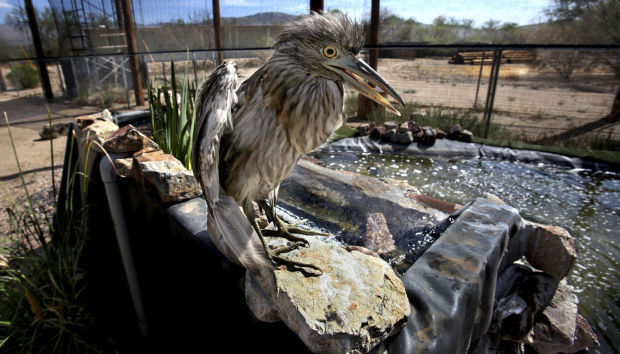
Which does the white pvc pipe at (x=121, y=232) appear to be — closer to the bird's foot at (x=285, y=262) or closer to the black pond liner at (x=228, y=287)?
the black pond liner at (x=228, y=287)

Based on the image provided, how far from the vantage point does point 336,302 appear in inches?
41.9

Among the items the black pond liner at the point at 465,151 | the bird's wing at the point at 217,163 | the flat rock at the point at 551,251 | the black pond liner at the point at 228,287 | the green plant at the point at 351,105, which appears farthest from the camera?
the green plant at the point at 351,105

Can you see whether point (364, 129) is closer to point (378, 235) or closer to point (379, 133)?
point (379, 133)

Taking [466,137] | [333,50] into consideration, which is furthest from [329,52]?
[466,137]

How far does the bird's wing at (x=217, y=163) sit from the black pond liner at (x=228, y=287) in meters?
0.23

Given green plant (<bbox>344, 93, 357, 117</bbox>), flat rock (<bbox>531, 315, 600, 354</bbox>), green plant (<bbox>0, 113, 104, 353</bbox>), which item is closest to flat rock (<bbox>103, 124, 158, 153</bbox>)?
green plant (<bbox>0, 113, 104, 353</bbox>)

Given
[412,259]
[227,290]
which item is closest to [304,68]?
[227,290]

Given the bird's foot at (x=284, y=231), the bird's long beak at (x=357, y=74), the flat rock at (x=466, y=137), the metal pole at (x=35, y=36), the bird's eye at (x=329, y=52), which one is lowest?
the flat rock at (x=466, y=137)

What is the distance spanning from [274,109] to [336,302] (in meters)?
0.68

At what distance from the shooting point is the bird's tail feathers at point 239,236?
3.70 feet

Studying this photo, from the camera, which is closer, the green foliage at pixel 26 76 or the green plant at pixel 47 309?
the green plant at pixel 47 309

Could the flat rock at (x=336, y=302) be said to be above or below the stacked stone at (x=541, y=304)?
above

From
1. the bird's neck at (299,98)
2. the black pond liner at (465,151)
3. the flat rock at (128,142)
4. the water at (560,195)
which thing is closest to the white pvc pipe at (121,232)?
the flat rock at (128,142)

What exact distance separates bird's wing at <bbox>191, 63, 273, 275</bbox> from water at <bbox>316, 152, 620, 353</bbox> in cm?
234
